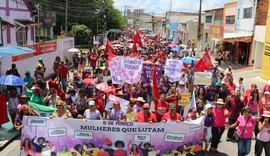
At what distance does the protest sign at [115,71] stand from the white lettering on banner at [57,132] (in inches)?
203

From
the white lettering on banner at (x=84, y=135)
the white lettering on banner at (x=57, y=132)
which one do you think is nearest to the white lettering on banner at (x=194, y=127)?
the white lettering on banner at (x=84, y=135)

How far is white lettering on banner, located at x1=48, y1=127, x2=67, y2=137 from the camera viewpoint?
7.74 m

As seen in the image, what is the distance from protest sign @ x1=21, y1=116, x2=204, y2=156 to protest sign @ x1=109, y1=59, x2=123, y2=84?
5.03 meters

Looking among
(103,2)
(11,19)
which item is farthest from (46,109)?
(103,2)

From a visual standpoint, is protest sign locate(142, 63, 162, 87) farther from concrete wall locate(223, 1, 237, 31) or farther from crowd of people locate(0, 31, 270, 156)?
concrete wall locate(223, 1, 237, 31)

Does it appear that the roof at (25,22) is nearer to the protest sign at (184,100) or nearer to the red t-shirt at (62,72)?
the red t-shirt at (62,72)

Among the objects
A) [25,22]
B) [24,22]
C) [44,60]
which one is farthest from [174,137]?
[25,22]

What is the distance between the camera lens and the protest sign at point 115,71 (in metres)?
12.8

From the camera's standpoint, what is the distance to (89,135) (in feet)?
25.6

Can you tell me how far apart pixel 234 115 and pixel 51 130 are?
216 inches

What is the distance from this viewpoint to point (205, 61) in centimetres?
1563

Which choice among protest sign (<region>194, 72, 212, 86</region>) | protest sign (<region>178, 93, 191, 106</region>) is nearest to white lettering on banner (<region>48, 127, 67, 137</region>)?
protest sign (<region>178, 93, 191, 106</region>)

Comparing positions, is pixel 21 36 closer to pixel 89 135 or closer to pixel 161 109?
pixel 161 109

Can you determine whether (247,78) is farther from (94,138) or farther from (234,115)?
(94,138)
